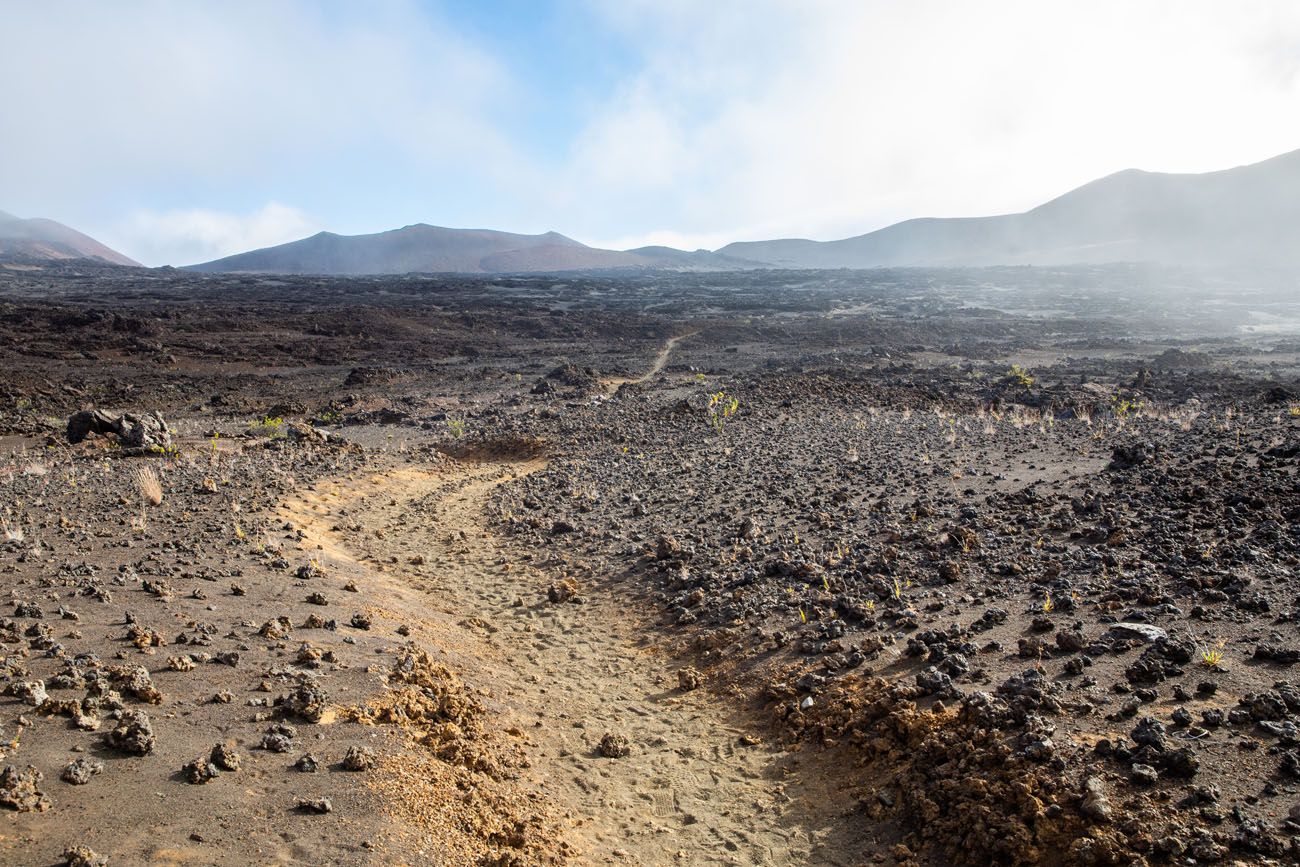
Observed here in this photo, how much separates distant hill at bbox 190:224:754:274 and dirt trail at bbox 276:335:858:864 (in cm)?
11644

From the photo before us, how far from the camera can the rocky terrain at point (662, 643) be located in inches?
119

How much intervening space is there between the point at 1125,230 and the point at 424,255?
386ft

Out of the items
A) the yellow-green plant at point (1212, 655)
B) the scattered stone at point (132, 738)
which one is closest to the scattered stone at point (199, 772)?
the scattered stone at point (132, 738)

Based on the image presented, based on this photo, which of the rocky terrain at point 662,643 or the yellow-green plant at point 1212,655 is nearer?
the rocky terrain at point 662,643

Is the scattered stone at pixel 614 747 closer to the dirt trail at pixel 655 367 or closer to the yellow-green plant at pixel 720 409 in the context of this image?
the yellow-green plant at pixel 720 409

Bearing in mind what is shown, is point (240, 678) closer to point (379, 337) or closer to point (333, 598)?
point (333, 598)

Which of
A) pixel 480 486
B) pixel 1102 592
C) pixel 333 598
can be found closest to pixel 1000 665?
pixel 1102 592

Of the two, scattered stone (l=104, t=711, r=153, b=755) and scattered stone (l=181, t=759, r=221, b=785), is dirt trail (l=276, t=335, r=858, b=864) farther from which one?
scattered stone (l=104, t=711, r=153, b=755)

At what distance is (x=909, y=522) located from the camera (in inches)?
281

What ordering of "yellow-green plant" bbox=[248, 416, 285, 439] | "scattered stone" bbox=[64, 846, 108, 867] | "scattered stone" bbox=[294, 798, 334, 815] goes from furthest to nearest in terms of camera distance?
"yellow-green plant" bbox=[248, 416, 285, 439], "scattered stone" bbox=[294, 798, 334, 815], "scattered stone" bbox=[64, 846, 108, 867]

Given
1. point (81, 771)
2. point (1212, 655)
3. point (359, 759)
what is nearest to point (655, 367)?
point (1212, 655)

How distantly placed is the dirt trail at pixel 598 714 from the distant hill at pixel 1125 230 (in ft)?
330

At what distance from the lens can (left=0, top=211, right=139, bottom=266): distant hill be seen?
361 feet

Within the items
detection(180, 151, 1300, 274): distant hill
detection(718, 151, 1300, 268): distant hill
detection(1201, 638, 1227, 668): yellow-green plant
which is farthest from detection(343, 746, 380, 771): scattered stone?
detection(718, 151, 1300, 268): distant hill
